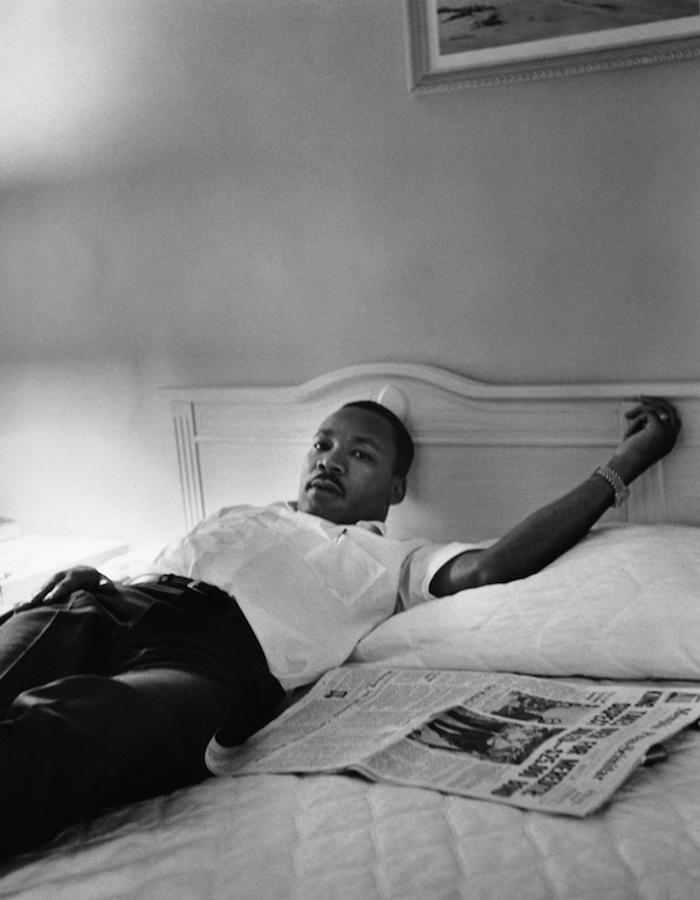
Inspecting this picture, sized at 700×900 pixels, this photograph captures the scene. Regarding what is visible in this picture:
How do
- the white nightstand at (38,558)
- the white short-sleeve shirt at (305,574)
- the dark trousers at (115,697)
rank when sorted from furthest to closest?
the white nightstand at (38,558) < the white short-sleeve shirt at (305,574) < the dark trousers at (115,697)

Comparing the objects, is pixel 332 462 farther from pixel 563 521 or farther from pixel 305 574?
pixel 563 521

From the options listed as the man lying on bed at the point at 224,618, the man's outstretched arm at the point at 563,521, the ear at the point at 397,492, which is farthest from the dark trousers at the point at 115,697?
the ear at the point at 397,492

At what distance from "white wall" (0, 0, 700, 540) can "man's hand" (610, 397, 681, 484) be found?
104 millimetres

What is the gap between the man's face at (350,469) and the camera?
7.55 ft

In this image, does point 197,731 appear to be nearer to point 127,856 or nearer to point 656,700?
point 127,856

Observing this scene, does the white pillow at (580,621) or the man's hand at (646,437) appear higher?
the man's hand at (646,437)

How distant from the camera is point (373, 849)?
127 centimetres

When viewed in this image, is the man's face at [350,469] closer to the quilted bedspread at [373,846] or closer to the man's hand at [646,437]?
the man's hand at [646,437]

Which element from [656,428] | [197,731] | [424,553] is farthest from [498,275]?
[197,731]

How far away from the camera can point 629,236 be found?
2266 millimetres

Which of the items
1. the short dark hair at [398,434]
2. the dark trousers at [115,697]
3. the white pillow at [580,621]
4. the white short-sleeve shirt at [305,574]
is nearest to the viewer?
the dark trousers at [115,697]

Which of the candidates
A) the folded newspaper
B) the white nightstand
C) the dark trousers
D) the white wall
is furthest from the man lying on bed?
the white nightstand

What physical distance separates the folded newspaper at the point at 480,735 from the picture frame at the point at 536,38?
1.23 meters

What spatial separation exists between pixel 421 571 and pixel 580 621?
38 cm
